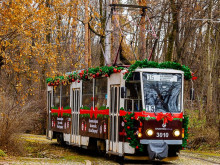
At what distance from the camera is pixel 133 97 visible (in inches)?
650

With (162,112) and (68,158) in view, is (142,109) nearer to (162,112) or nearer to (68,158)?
(162,112)

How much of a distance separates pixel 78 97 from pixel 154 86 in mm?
5542

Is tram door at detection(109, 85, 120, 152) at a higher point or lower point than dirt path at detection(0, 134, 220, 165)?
higher

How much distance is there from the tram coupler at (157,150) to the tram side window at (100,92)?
2.93 meters

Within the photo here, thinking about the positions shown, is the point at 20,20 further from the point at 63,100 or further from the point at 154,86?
the point at 63,100

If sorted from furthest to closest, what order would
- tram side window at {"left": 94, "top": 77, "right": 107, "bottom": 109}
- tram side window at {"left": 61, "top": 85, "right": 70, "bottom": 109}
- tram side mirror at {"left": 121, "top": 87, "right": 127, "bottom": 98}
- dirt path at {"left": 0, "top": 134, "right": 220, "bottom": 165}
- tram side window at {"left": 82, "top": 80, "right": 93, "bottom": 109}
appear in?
tram side window at {"left": 61, "top": 85, "right": 70, "bottom": 109} < tram side window at {"left": 82, "top": 80, "right": 93, "bottom": 109} < tram side window at {"left": 94, "top": 77, "right": 107, "bottom": 109} < dirt path at {"left": 0, "top": 134, "right": 220, "bottom": 165} < tram side mirror at {"left": 121, "top": 87, "right": 127, "bottom": 98}

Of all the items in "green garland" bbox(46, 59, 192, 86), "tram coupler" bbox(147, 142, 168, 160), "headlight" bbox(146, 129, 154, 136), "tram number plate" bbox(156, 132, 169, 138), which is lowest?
"tram coupler" bbox(147, 142, 168, 160)

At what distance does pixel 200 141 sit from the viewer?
24812 mm

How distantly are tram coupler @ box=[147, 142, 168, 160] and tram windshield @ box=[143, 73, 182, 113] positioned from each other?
1088 millimetres

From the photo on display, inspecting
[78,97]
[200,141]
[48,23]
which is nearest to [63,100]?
[78,97]

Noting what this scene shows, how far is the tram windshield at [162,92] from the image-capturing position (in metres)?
16.2

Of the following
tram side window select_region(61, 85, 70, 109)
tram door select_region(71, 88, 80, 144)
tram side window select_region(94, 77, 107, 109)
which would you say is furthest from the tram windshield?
tram side window select_region(61, 85, 70, 109)

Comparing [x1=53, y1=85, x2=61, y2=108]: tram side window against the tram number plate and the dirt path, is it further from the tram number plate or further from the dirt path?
the tram number plate

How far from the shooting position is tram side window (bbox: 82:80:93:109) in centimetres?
1970
